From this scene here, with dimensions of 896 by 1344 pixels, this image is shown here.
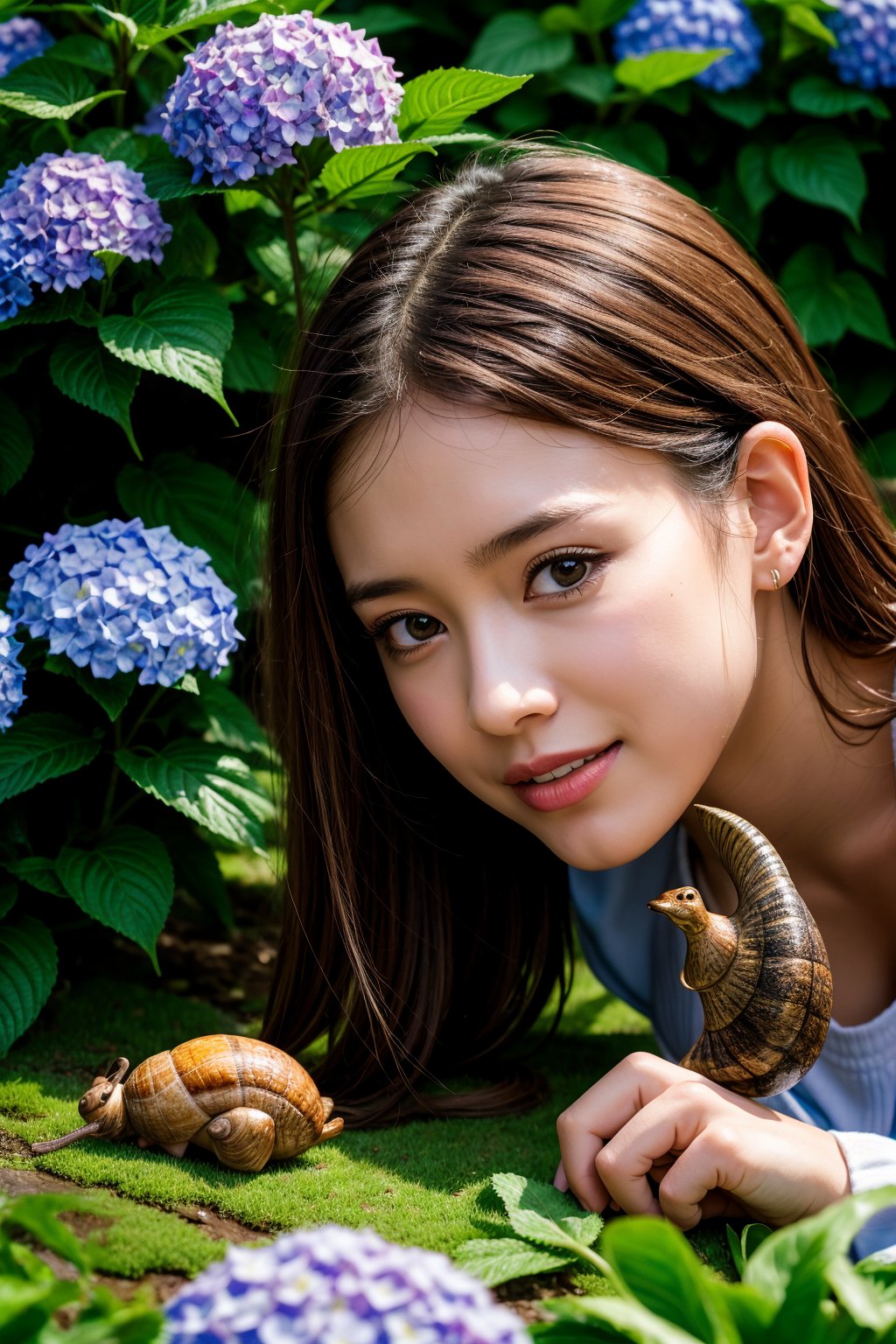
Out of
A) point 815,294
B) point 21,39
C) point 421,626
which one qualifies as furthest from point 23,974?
point 815,294

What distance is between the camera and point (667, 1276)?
1.24m

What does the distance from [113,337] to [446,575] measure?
0.79 meters

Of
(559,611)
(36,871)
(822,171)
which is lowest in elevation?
(36,871)

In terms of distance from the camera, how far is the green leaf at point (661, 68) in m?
2.74

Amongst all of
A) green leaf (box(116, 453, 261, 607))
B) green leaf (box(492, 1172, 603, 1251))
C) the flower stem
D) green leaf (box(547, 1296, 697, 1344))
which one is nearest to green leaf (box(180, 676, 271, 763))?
green leaf (box(116, 453, 261, 607))

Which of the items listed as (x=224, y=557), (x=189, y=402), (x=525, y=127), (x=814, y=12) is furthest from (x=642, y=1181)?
(x=814, y=12)

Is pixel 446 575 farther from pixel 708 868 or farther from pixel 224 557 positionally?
pixel 708 868

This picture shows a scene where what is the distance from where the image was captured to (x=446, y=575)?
1853mm

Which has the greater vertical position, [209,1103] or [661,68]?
[661,68]

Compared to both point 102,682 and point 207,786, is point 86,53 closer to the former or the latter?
point 102,682

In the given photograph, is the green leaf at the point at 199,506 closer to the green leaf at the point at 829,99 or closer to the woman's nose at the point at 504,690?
Result: the woman's nose at the point at 504,690

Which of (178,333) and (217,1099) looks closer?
(217,1099)

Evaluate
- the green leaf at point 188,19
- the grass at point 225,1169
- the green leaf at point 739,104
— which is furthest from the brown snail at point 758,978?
the green leaf at point 739,104

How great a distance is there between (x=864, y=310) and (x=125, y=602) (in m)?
1.97
